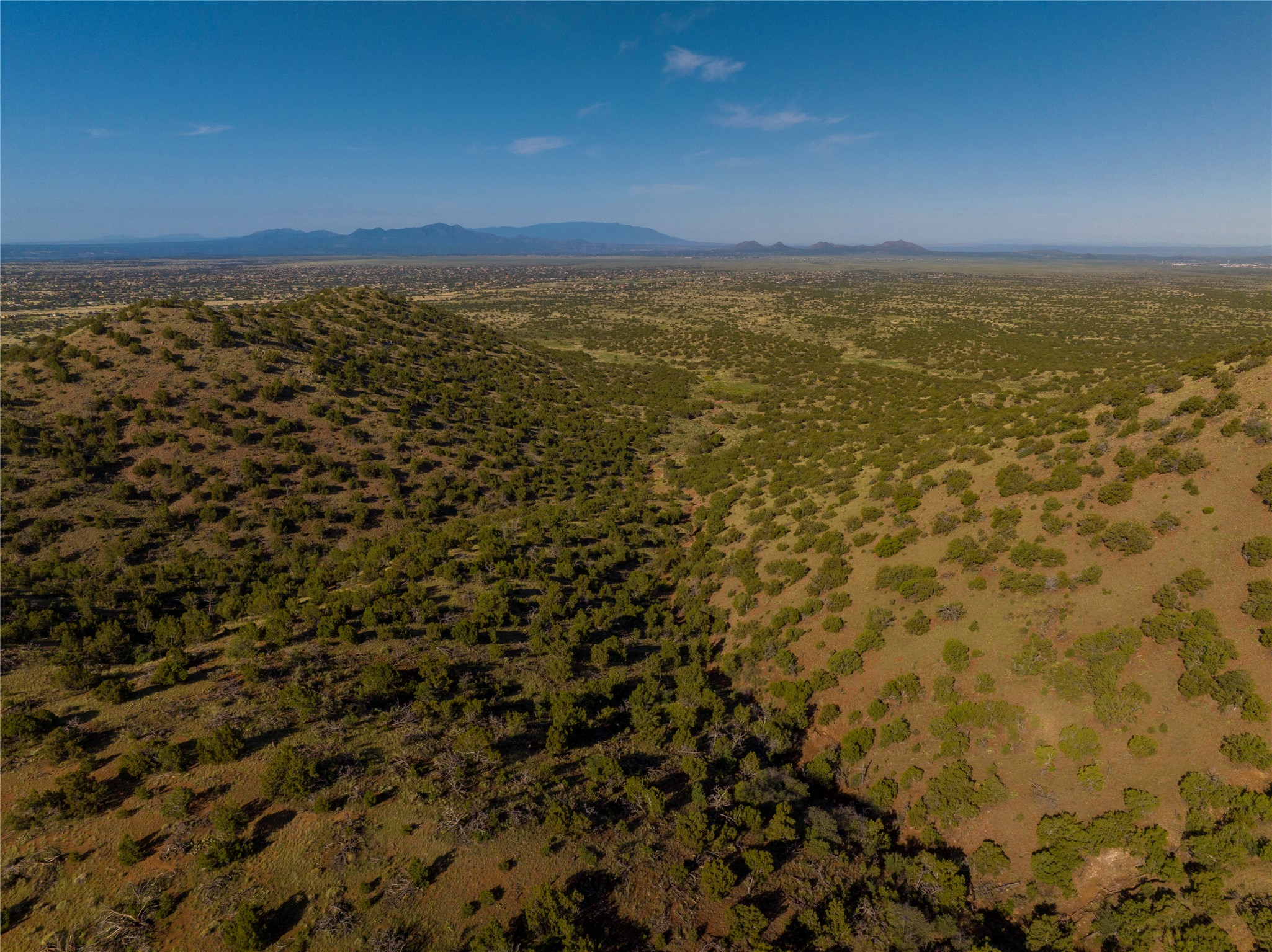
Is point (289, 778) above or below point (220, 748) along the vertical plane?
below

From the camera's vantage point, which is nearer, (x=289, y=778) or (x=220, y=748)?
(x=289, y=778)

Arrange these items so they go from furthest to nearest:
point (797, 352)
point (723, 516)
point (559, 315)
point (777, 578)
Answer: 1. point (559, 315)
2. point (797, 352)
3. point (723, 516)
4. point (777, 578)

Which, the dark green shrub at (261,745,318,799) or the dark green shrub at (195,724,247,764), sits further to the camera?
the dark green shrub at (195,724,247,764)

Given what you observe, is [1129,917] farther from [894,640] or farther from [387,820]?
[387,820]

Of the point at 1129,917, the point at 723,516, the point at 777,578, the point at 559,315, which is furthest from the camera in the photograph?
the point at 559,315

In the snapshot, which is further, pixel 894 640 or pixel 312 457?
pixel 312 457

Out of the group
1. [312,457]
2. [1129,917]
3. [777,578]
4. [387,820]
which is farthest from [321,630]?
[1129,917]

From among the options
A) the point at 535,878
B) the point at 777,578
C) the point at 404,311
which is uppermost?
the point at 404,311

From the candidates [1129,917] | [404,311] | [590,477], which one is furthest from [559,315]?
[1129,917]

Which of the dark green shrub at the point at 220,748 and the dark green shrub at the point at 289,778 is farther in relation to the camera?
the dark green shrub at the point at 220,748

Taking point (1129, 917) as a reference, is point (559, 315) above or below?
above
